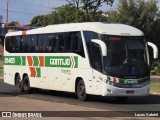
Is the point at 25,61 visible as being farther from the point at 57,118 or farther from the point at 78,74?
the point at 57,118

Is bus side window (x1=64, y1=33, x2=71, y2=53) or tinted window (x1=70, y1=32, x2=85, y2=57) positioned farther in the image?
bus side window (x1=64, y1=33, x2=71, y2=53)

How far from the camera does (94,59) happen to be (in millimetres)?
20609

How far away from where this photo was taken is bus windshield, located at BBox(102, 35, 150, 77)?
20047mm

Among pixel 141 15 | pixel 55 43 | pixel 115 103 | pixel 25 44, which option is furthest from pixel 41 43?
pixel 141 15

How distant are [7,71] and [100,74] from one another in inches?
396

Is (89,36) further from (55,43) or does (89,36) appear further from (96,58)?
(55,43)

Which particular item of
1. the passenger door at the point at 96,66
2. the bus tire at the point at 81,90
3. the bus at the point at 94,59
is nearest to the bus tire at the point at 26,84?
the bus at the point at 94,59

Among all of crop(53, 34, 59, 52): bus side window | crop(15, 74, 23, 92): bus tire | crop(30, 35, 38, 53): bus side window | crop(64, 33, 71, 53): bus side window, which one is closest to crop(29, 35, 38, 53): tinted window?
crop(30, 35, 38, 53): bus side window

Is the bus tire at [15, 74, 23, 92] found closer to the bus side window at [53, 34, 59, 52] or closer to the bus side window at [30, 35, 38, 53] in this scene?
the bus side window at [30, 35, 38, 53]

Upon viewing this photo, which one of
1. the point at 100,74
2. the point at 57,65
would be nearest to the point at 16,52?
the point at 57,65

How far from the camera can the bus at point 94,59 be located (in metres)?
20.0

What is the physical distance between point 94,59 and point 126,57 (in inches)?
51.1

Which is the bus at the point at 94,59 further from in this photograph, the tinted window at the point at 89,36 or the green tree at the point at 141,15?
the green tree at the point at 141,15

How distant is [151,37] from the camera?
2256 inches
